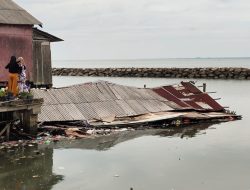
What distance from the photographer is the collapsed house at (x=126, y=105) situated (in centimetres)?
1998

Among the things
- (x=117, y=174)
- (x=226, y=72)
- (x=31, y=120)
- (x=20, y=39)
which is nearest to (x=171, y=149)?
(x=117, y=174)

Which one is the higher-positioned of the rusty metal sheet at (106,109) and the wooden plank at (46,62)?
the wooden plank at (46,62)

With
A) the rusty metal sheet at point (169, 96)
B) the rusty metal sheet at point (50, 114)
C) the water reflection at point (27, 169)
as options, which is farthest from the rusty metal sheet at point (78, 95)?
the water reflection at point (27, 169)

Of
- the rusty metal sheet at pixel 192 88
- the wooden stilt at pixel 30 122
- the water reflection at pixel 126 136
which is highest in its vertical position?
the rusty metal sheet at pixel 192 88

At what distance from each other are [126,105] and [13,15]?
22.5ft

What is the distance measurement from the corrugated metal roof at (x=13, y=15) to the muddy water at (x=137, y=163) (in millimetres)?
7265

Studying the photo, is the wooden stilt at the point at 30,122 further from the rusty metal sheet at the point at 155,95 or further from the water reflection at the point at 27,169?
the rusty metal sheet at the point at 155,95

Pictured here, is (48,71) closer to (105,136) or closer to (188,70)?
(105,136)

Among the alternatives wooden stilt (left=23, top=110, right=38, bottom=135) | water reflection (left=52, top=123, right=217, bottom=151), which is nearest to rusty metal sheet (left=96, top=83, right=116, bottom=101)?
water reflection (left=52, top=123, right=217, bottom=151)

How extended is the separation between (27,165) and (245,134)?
1003cm

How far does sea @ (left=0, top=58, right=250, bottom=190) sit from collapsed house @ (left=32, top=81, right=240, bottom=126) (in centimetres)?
156

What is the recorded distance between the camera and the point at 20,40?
2208 centimetres

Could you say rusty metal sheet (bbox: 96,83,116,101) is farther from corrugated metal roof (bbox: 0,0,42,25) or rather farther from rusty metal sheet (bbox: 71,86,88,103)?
corrugated metal roof (bbox: 0,0,42,25)

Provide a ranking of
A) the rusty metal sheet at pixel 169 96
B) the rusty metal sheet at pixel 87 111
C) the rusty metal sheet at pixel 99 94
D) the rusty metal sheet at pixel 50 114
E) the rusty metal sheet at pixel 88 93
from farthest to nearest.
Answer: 1. the rusty metal sheet at pixel 169 96
2. the rusty metal sheet at pixel 99 94
3. the rusty metal sheet at pixel 88 93
4. the rusty metal sheet at pixel 87 111
5. the rusty metal sheet at pixel 50 114
